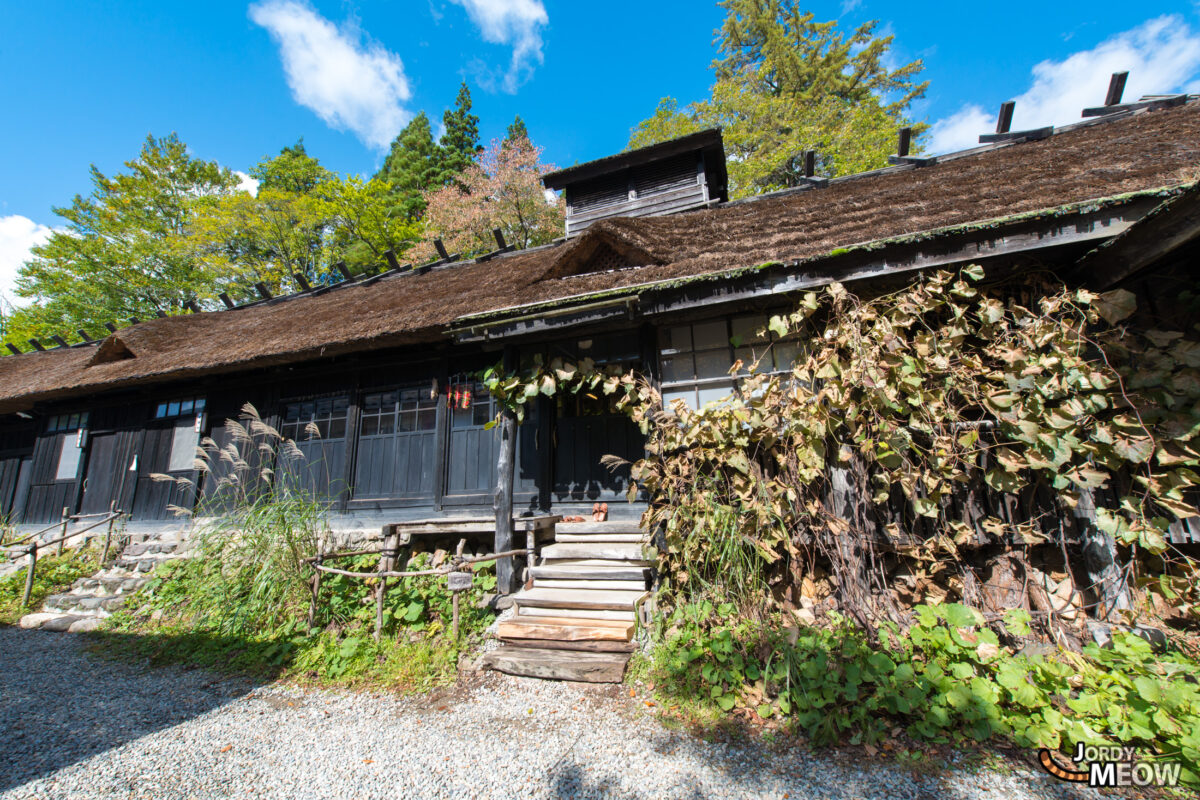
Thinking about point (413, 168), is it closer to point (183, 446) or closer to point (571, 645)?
point (183, 446)

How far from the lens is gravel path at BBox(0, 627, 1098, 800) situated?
2.58 metres

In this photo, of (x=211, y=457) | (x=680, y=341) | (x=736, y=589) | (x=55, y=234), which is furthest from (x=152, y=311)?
(x=736, y=589)

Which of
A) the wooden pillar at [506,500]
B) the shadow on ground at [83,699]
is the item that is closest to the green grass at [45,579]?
the shadow on ground at [83,699]

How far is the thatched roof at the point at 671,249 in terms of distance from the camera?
4145 mm

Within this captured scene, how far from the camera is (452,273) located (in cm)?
980

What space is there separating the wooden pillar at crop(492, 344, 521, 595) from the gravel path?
4.19 ft

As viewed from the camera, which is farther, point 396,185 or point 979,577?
point 396,185

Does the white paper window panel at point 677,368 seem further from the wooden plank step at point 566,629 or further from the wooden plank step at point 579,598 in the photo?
the wooden plank step at point 566,629

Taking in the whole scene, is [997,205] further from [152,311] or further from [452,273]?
[152,311]

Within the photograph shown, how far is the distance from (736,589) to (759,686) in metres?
0.68

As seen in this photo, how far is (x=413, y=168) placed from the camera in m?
23.5

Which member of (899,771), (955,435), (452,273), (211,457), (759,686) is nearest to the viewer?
(899,771)

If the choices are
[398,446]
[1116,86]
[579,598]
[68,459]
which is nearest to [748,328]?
[579,598]

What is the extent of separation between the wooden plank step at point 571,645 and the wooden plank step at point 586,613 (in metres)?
0.30
